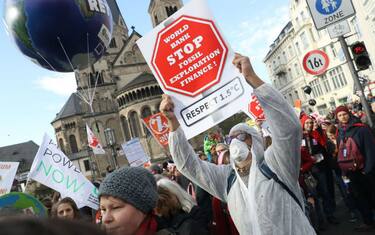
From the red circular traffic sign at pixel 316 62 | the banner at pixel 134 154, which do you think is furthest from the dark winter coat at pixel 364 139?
the banner at pixel 134 154

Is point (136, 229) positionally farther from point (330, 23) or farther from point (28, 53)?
point (28, 53)

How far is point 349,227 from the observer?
591cm

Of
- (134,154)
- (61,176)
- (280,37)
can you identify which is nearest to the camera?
(61,176)

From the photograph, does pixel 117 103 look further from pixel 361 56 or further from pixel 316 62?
pixel 361 56

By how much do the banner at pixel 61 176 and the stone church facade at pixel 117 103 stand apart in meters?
34.3

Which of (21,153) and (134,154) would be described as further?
(21,153)

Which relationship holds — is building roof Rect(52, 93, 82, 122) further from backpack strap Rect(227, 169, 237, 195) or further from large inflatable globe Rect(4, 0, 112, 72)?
backpack strap Rect(227, 169, 237, 195)

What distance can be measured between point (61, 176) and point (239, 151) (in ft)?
11.3

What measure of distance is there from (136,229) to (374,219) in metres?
5.41

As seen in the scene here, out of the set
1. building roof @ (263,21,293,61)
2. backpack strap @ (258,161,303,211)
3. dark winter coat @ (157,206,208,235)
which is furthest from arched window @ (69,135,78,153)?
backpack strap @ (258,161,303,211)

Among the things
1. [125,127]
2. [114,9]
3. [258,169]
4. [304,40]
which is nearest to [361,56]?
[258,169]

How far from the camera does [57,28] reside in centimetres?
656

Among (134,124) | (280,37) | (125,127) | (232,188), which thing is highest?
(280,37)

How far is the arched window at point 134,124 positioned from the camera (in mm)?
43531
